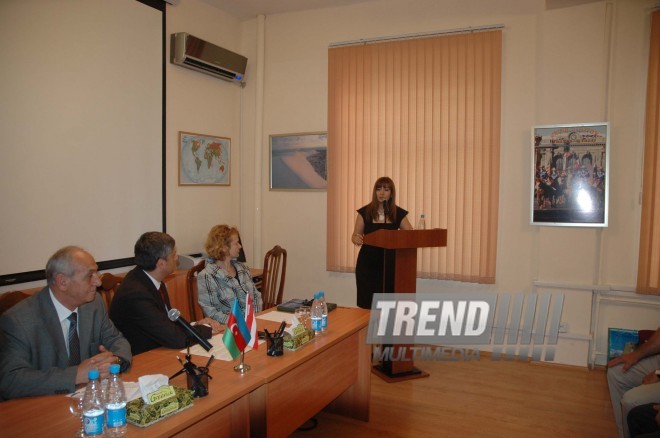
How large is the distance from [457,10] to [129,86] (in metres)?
3.21

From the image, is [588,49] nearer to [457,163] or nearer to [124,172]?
[457,163]

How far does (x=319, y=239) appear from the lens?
5680 mm

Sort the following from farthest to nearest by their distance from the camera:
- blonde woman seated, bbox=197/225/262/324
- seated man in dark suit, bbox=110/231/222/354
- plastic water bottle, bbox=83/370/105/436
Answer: blonde woman seated, bbox=197/225/262/324 → seated man in dark suit, bbox=110/231/222/354 → plastic water bottle, bbox=83/370/105/436

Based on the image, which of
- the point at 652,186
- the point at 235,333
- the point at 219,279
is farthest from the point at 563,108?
the point at 235,333

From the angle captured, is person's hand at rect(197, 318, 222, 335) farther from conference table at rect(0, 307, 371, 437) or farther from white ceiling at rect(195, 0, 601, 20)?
white ceiling at rect(195, 0, 601, 20)

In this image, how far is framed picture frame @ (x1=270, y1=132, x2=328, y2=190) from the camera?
5.58 m

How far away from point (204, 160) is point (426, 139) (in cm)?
239

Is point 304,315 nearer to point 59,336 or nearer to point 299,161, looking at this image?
point 59,336

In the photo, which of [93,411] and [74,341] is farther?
[74,341]

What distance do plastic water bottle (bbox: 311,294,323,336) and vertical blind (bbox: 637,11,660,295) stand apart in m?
3.01

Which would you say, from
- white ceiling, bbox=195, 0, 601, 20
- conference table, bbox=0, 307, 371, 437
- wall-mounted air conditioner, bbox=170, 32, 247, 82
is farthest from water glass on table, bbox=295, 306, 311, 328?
white ceiling, bbox=195, 0, 601, 20

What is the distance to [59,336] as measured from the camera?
7.34 feet

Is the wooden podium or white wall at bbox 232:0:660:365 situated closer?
the wooden podium

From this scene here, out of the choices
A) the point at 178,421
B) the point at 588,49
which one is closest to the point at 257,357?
the point at 178,421
